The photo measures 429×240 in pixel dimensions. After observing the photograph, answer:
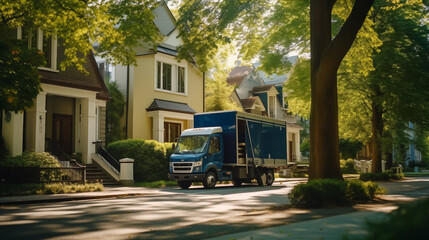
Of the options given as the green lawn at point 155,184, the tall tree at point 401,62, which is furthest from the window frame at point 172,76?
the tall tree at point 401,62

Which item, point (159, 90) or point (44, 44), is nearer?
point (44, 44)

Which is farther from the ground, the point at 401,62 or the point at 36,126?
the point at 401,62

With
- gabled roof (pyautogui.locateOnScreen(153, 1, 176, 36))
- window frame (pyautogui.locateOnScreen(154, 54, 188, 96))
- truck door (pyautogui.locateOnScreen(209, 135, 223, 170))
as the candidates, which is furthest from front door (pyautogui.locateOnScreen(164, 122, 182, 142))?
truck door (pyautogui.locateOnScreen(209, 135, 223, 170))

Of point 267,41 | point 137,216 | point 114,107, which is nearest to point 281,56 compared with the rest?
point 267,41

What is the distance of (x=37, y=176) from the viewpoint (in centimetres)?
1839

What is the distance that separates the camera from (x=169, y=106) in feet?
101

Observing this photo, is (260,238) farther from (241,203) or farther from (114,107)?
(114,107)

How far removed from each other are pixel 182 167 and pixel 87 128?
7174 millimetres

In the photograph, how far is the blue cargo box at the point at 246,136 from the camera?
70.6 ft

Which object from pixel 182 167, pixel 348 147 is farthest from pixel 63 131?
pixel 348 147

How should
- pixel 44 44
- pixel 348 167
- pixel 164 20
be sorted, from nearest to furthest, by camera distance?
pixel 44 44 → pixel 164 20 → pixel 348 167

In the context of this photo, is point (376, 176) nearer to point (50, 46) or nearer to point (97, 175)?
point (97, 175)

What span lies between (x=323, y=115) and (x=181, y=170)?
9.11 metres

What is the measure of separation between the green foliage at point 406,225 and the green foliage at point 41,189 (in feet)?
52.4
